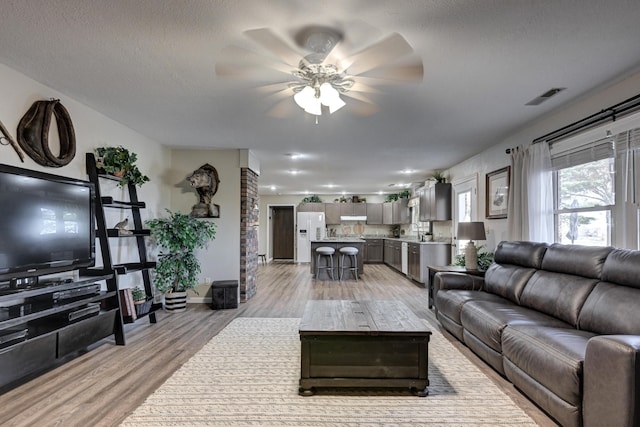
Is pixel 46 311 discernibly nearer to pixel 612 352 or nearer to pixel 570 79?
pixel 612 352

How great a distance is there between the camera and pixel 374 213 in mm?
10938

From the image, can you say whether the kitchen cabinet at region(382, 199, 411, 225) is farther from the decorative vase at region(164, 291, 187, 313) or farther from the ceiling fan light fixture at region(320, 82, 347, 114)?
the ceiling fan light fixture at region(320, 82, 347, 114)

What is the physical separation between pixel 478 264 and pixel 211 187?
159 inches

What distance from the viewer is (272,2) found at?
1.73 m

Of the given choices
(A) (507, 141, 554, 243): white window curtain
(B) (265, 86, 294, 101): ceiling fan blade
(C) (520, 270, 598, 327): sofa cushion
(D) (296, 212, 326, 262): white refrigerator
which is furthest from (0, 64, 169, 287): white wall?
(D) (296, 212, 326, 262): white refrigerator

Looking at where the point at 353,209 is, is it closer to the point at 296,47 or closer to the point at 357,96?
the point at 357,96

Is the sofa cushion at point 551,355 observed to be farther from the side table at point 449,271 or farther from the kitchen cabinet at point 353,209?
the kitchen cabinet at point 353,209

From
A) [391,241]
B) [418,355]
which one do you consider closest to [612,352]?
[418,355]

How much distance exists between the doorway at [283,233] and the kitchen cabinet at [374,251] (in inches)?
105

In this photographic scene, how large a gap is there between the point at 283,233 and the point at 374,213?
10.7 ft

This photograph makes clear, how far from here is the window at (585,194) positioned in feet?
9.72

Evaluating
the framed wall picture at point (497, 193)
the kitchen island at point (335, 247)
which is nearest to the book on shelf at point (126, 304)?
the kitchen island at point (335, 247)

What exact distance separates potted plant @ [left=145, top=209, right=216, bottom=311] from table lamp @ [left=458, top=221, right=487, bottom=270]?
3494 millimetres

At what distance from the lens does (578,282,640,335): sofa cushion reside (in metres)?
2.08
